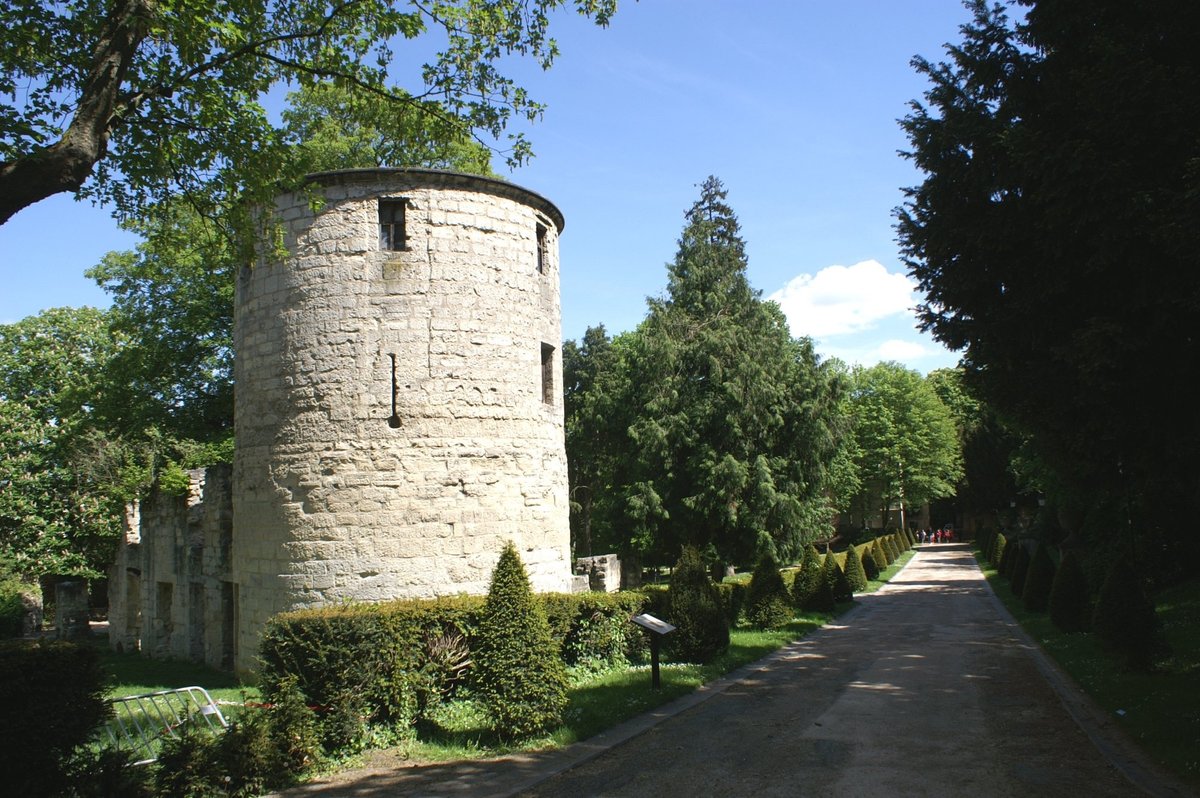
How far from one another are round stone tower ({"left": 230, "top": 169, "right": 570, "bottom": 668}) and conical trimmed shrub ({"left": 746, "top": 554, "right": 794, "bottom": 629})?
7352 millimetres

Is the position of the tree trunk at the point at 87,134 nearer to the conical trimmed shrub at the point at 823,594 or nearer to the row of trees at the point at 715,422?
the conical trimmed shrub at the point at 823,594

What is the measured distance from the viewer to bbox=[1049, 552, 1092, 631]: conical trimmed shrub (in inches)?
642

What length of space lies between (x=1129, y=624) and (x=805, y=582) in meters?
11.3

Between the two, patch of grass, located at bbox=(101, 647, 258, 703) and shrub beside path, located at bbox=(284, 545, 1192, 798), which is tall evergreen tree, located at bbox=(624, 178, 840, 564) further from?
patch of grass, located at bbox=(101, 647, 258, 703)

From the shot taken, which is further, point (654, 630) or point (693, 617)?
point (693, 617)

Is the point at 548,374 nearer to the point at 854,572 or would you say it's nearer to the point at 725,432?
the point at 725,432

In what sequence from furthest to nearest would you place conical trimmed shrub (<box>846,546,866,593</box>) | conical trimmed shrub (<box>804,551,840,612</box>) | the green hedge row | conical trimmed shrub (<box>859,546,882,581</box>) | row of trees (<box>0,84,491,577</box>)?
conical trimmed shrub (<box>859,546,882,581</box>), conical trimmed shrub (<box>846,546,866,593</box>), row of trees (<box>0,84,491,577</box>), conical trimmed shrub (<box>804,551,840,612</box>), the green hedge row

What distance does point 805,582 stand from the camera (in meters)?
22.5

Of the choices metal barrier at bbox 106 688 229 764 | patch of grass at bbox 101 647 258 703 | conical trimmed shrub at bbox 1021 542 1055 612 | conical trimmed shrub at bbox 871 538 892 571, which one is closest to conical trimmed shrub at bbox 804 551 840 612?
conical trimmed shrub at bbox 1021 542 1055 612

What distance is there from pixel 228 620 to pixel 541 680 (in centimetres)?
1020

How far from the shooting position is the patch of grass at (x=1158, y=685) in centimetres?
803

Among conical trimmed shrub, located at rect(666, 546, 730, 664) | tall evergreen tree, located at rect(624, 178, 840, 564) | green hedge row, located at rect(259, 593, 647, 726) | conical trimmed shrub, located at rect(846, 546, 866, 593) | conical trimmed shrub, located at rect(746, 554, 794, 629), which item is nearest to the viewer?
green hedge row, located at rect(259, 593, 647, 726)

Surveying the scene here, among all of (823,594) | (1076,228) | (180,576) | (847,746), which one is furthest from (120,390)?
(1076,228)

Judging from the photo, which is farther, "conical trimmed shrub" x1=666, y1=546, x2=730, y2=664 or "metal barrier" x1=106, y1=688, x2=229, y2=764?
"conical trimmed shrub" x1=666, y1=546, x2=730, y2=664
